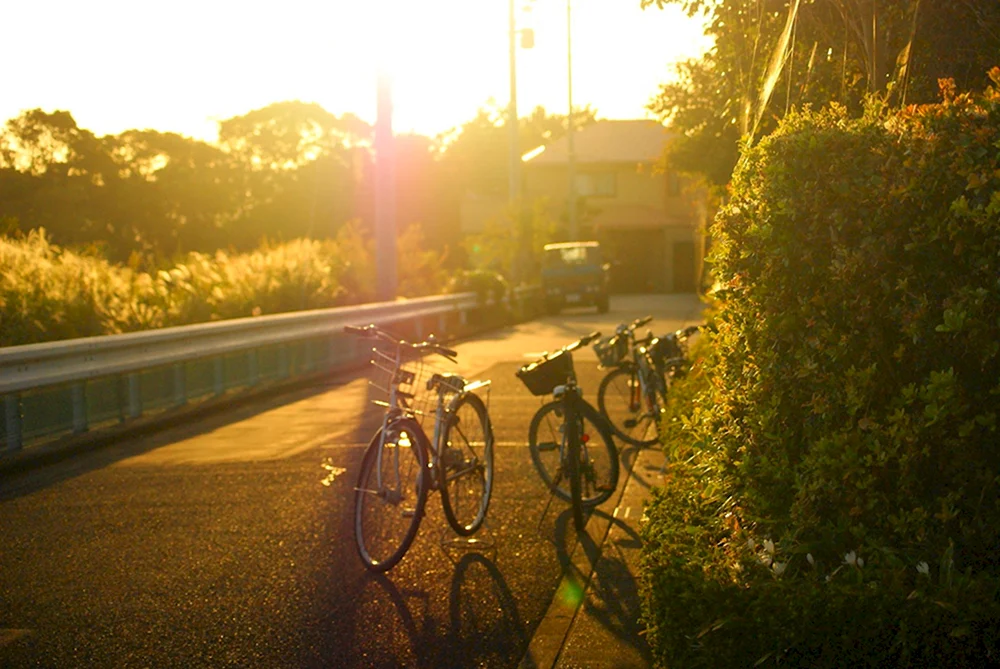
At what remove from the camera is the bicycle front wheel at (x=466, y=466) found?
7.80 m

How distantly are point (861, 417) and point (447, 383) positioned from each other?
355 centimetres

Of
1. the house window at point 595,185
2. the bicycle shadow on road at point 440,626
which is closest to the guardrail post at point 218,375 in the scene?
the bicycle shadow on road at point 440,626

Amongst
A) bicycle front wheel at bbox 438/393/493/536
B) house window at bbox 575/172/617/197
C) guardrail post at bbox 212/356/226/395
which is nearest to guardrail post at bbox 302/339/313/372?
guardrail post at bbox 212/356/226/395

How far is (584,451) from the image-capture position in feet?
28.3

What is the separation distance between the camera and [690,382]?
1030 centimetres

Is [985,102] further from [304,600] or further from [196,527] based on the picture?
[196,527]

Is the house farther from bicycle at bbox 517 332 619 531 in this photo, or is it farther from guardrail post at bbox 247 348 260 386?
bicycle at bbox 517 332 619 531

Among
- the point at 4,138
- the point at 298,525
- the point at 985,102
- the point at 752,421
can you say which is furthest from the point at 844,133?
the point at 4,138

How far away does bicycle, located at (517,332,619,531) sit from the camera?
8461 mm

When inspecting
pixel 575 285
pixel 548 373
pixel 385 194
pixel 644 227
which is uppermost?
pixel 385 194

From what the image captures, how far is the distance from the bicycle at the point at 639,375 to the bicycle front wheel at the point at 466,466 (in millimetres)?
3572

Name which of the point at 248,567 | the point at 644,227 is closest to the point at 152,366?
the point at 248,567

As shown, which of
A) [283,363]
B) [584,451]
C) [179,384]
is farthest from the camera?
[283,363]

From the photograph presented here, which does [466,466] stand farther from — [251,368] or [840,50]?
[251,368]
